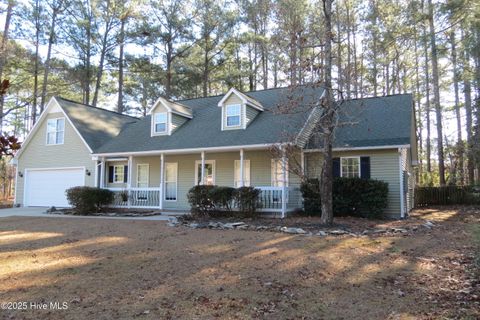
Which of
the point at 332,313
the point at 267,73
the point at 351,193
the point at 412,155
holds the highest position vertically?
the point at 267,73

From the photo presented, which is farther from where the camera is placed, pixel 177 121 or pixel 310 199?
pixel 177 121

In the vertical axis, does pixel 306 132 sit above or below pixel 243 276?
above

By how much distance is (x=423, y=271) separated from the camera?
624 cm

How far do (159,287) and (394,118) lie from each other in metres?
13.5

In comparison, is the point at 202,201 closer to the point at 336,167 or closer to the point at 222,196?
the point at 222,196

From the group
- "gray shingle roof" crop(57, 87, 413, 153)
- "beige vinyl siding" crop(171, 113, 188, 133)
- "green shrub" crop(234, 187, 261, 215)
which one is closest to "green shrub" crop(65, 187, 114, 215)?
"gray shingle roof" crop(57, 87, 413, 153)

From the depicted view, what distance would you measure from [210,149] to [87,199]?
6.13 meters

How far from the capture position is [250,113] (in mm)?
17281

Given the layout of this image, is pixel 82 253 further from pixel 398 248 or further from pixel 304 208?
pixel 304 208

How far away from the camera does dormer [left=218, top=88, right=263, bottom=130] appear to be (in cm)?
1691

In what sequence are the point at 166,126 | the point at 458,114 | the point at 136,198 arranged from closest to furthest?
the point at 136,198 < the point at 166,126 < the point at 458,114

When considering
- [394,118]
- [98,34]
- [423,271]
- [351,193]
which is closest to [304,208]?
[351,193]

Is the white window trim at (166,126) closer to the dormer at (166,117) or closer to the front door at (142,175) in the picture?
the dormer at (166,117)

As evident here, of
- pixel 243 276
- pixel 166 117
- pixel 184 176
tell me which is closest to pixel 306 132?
pixel 184 176
